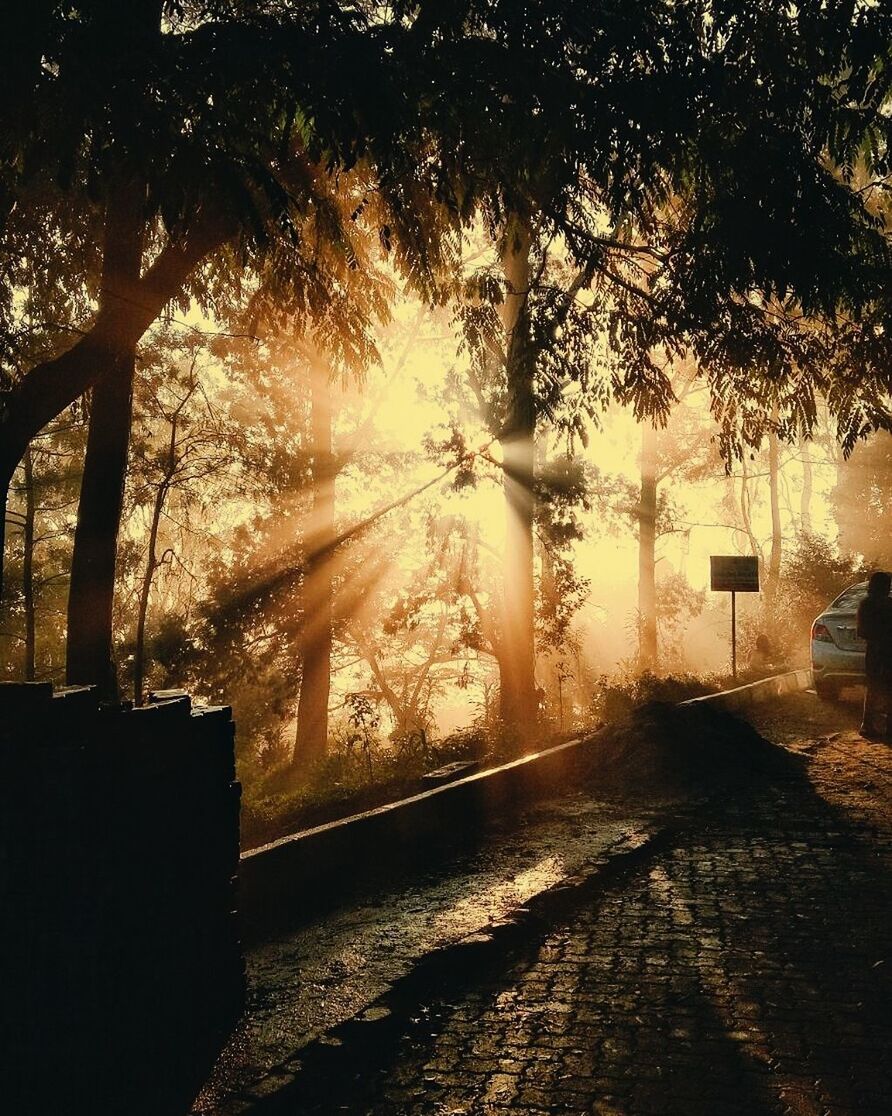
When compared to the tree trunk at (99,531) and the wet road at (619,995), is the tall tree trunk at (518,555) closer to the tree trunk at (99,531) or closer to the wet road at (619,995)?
the tree trunk at (99,531)

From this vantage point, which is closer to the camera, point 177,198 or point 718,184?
point 177,198

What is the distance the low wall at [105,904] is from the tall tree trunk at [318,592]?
19.7 m

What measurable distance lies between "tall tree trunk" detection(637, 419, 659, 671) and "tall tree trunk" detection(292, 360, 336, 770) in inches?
400

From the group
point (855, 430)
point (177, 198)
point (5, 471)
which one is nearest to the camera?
point (177, 198)

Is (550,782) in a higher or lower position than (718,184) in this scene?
lower

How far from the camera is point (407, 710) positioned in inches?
1264

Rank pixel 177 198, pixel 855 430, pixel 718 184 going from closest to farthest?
pixel 177 198 < pixel 718 184 < pixel 855 430

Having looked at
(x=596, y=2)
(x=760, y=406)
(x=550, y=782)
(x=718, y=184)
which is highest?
(x=596, y=2)

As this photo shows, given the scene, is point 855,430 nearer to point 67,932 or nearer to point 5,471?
point 5,471

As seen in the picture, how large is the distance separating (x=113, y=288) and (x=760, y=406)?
18.5 feet

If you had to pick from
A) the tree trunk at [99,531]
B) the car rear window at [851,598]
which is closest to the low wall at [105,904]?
the tree trunk at [99,531]

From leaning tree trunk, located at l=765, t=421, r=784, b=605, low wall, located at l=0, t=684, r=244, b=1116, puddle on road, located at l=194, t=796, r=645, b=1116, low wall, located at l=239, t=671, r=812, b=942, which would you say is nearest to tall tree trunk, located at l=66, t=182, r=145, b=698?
low wall, located at l=239, t=671, r=812, b=942

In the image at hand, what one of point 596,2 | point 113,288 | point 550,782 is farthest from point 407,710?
point 596,2

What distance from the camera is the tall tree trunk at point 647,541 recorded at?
29891mm
